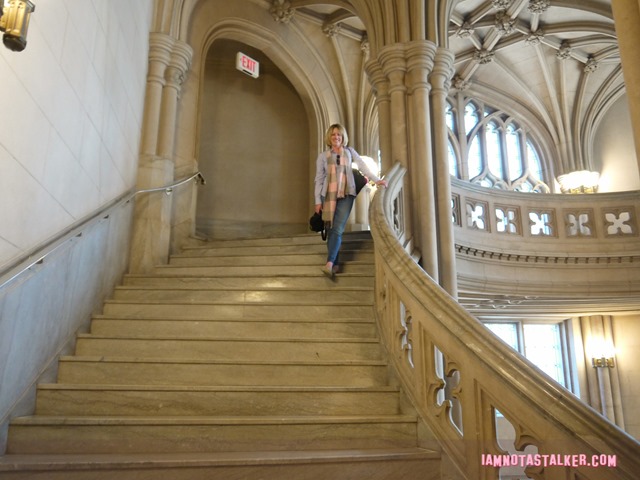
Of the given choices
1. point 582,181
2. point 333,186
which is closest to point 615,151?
point 582,181

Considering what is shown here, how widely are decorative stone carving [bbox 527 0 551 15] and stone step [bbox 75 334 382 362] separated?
8.31 meters

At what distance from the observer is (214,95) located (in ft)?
33.6

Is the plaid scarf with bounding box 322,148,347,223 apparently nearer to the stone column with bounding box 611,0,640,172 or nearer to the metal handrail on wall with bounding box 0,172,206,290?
the metal handrail on wall with bounding box 0,172,206,290

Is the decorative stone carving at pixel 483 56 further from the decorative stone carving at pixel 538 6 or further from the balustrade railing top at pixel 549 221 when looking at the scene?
the balustrade railing top at pixel 549 221

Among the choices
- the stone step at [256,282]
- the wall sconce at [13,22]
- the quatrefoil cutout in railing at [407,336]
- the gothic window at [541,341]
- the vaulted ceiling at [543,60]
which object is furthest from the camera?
the gothic window at [541,341]

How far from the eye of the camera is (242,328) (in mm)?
4289

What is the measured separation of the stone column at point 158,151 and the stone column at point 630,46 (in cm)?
470

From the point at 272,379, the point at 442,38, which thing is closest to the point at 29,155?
the point at 272,379

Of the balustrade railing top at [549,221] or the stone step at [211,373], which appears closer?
the stone step at [211,373]

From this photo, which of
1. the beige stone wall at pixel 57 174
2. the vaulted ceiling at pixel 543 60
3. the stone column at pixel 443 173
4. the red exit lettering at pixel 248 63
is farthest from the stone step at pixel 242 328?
the vaulted ceiling at pixel 543 60

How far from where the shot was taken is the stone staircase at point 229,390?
2.67 m

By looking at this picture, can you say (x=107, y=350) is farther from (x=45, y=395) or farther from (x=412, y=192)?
(x=412, y=192)

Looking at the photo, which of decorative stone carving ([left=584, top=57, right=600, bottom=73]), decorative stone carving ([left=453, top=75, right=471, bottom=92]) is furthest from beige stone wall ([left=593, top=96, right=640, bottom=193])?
decorative stone carving ([left=453, top=75, right=471, bottom=92])

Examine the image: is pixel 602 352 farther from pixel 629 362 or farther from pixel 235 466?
pixel 235 466
